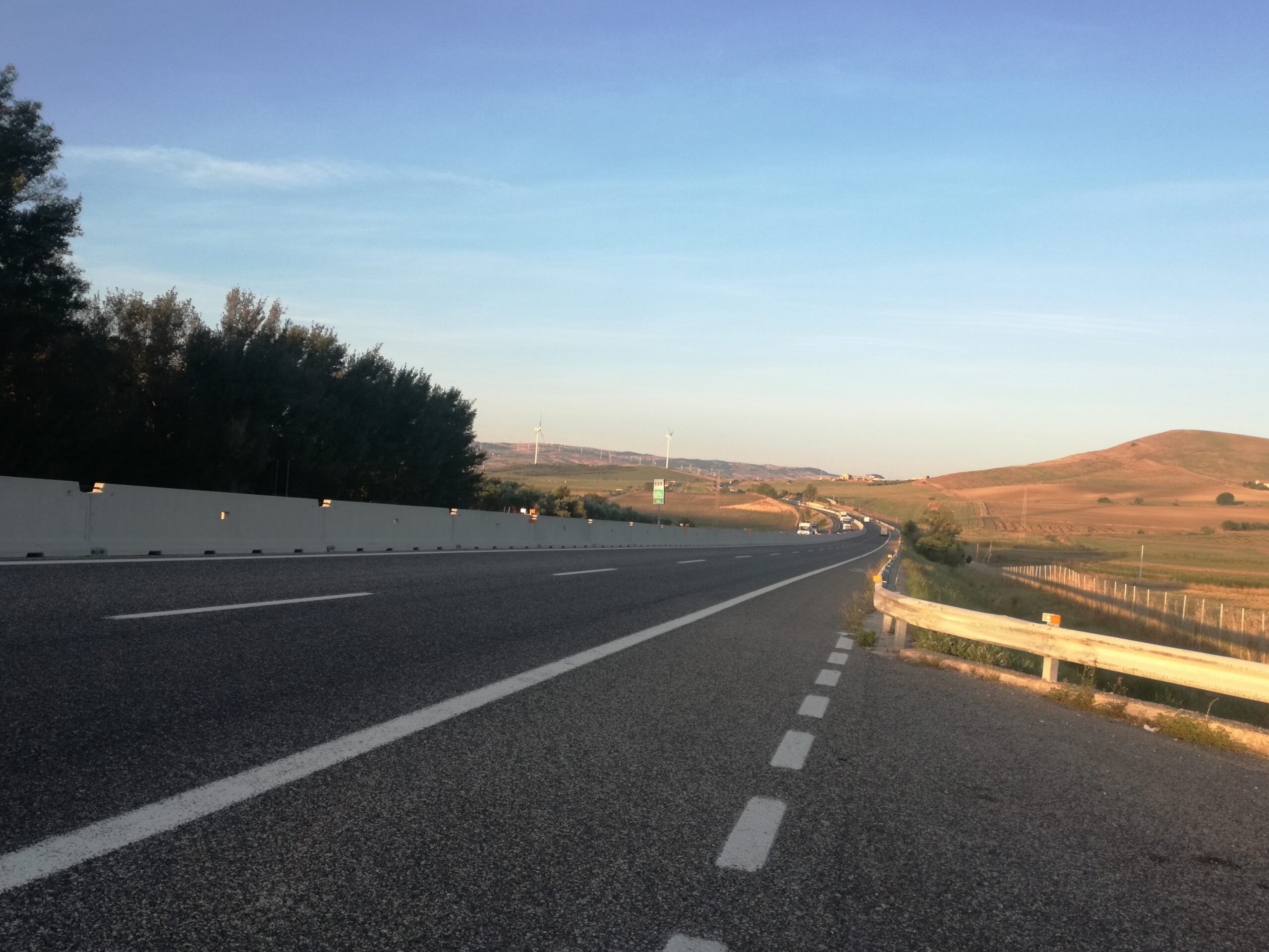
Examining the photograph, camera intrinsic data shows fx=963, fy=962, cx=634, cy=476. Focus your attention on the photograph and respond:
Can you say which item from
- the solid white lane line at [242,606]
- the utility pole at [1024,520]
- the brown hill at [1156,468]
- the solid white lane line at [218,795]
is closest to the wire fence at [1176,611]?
the solid white lane line at [242,606]

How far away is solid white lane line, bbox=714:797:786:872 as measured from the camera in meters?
3.54

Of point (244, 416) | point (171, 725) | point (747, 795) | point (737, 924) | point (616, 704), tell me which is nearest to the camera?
point (737, 924)

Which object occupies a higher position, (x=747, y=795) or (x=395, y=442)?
(x=395, y=442)

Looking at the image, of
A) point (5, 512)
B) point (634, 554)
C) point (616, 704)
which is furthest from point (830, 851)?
point (634, 554)

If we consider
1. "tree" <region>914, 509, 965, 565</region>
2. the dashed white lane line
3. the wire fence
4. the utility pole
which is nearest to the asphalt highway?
the dashed white lane line

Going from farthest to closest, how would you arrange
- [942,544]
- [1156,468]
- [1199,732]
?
[1156,468]
[942,544]
[1199,732]

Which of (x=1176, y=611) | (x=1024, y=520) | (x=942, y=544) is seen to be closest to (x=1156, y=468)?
(x=1024, y=520)

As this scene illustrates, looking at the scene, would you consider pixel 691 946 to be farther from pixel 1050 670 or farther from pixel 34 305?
pixel 34 305

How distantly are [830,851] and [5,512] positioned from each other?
12.3 metres

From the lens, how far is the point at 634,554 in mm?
26797

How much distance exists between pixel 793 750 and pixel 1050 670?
12.8 feet

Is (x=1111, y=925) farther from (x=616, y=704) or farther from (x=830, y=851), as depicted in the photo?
(x=616, y=704)

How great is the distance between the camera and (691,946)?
9.31 ft

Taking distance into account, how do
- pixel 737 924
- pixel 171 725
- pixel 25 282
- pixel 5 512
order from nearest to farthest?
1. pixel 737 924
2. pixel 171 725
3. pixel 5 512
4. pixel 25 282
